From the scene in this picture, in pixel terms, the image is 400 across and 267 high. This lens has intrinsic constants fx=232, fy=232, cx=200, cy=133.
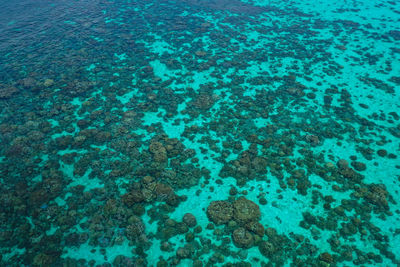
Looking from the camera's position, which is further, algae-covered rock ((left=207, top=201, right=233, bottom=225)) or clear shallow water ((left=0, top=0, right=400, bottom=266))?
algae-covered rock ((left=207, top=201, right=233, bottom=225))

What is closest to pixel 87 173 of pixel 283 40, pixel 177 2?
pixel 283 40

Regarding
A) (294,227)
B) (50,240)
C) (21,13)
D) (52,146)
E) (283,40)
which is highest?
(21,13)

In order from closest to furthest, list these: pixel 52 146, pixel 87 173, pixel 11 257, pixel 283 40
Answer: pixel 11 257, pixel 87 173, pixel 52 146, pixel 283 40

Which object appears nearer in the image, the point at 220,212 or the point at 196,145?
the point at 220,212

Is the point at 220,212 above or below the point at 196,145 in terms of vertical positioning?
below

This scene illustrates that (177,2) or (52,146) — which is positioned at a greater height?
(177,2)

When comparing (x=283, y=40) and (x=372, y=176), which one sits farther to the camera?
(x=283, y=40)

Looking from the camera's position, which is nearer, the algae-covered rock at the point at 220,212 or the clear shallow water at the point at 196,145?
the clear shallow water at the point at 196,145

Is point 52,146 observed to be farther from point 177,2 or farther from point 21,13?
point 177,2
